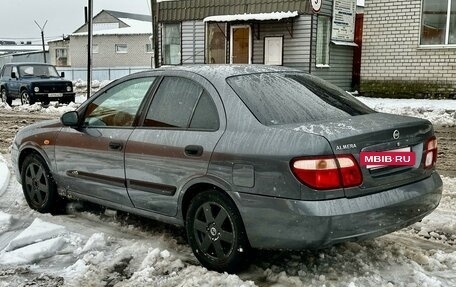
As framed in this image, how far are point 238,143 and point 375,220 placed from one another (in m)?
1.04

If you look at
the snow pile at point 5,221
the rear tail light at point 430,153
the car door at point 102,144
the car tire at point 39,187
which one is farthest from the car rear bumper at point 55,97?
the rear tail light at point 430,153

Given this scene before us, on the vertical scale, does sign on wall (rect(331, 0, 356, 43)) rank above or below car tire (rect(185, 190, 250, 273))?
above

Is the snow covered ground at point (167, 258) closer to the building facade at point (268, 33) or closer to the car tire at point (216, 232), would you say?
the car tire at point (216, 232)

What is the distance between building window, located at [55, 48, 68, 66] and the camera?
5003 centimetres

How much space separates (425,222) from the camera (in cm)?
493

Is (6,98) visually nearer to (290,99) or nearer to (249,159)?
(290,99)

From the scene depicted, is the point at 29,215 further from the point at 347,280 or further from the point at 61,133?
the point at 347,280

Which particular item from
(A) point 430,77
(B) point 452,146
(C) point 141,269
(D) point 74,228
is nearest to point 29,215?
(D) point 74,228

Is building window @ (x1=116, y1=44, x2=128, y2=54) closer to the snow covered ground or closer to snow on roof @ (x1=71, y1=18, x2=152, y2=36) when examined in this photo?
snow on roof @ (x1=71, y1=18, x2=152, y2=36)

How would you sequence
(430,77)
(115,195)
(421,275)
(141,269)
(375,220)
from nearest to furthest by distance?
1. (375,220)
2. (421,275)
3. (141,269)
4. (115,195)
5. (430,77)

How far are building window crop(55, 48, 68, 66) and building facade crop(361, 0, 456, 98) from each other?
3896 cm

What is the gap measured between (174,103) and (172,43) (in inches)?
674

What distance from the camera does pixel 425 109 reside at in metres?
13.2

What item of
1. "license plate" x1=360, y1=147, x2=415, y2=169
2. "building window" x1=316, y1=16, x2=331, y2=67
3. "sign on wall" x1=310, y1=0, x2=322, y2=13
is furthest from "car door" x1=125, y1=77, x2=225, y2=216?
"building window" x1=316, y1=16, x2=331, y2=67
